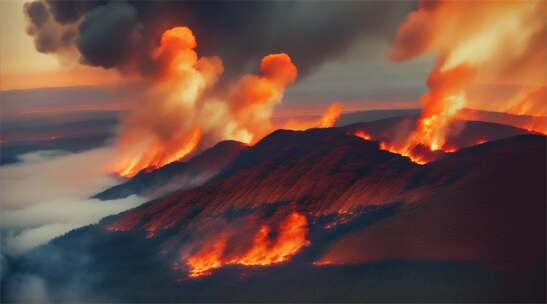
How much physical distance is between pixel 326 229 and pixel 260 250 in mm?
1597

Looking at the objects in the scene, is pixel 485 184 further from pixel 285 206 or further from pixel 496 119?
pixel 285 206

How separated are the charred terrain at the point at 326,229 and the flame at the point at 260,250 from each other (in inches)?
1.2

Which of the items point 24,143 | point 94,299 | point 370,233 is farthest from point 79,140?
point 370,233

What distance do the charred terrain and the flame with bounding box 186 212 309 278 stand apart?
1.2 inches

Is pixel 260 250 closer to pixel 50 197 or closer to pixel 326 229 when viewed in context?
pixel 326 229

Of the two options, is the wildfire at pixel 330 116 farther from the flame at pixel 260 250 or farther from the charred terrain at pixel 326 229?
the flame at pixel 260 250

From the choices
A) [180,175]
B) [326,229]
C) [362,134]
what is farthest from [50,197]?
[362,134]

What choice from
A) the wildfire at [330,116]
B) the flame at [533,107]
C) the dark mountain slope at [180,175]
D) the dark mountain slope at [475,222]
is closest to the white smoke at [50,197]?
the dark mountain slope at [180,175]

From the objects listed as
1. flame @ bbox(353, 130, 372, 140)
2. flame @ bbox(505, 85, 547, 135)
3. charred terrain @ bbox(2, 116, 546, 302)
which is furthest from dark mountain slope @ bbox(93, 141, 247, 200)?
flame @ bbox(505, 85, 547, 135)

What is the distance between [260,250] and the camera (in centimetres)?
1591

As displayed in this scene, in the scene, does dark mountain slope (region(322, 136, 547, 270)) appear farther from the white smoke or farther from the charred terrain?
the white smoke

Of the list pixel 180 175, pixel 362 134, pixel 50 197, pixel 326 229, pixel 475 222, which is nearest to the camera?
pixel 475 222

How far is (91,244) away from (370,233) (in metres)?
6.85

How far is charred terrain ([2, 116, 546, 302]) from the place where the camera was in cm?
1391
